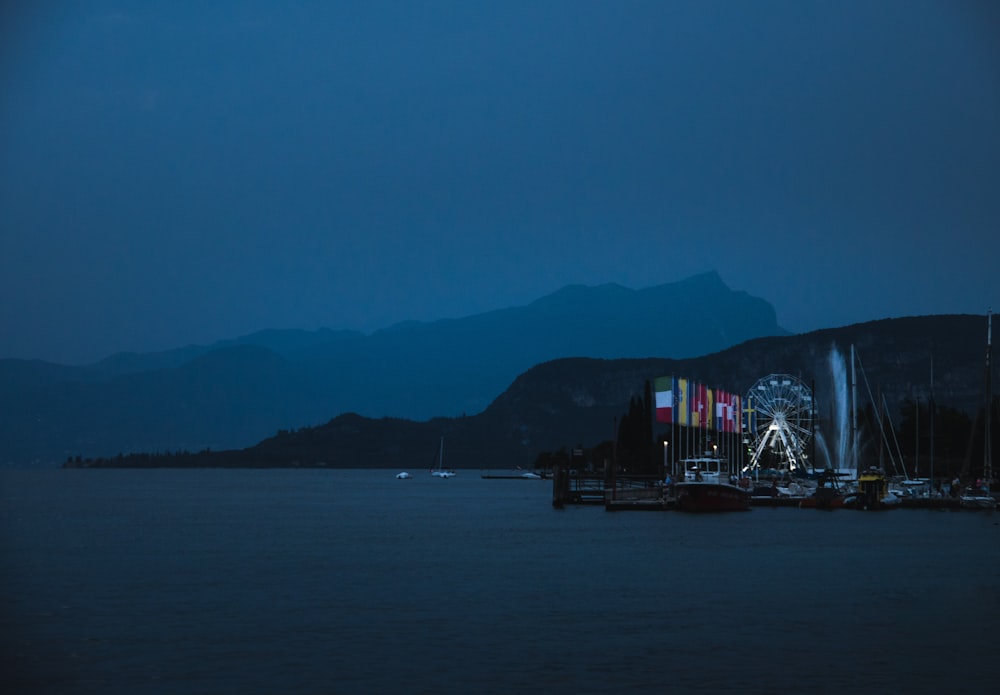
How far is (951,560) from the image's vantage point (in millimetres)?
67500

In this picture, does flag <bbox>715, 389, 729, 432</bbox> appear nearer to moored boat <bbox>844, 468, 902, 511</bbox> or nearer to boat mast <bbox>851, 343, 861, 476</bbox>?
moored boat <bbox>844, 468, 902, 511</bbox>

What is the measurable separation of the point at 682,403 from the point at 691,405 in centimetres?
455

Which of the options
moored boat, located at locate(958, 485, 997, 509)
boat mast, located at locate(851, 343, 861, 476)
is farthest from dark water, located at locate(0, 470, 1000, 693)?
boat mast, located at locate(851, 343, 861, 476)

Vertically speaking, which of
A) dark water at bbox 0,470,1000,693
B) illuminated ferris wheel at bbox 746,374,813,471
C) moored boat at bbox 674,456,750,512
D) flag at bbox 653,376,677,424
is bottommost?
dark water at bbox 0,470,1000,693

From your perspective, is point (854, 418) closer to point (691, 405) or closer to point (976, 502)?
point (976, 502)

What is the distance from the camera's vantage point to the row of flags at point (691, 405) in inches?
4360

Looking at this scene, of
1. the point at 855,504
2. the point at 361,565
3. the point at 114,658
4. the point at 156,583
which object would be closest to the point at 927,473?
the point at 855,504

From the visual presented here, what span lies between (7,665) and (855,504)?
104004mm

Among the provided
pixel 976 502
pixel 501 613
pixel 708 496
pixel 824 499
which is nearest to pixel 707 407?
pixel 708 496

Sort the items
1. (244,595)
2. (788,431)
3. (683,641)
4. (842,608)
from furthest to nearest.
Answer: (788,431), (244,595), (842,608), (683,641)

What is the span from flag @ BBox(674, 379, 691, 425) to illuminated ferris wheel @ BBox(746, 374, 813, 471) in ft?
178

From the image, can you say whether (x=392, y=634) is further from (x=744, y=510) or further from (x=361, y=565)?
(x=744, y=510)

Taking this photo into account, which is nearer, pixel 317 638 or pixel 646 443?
pixel 317 638

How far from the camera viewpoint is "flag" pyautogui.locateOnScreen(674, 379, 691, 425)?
4397 inches
